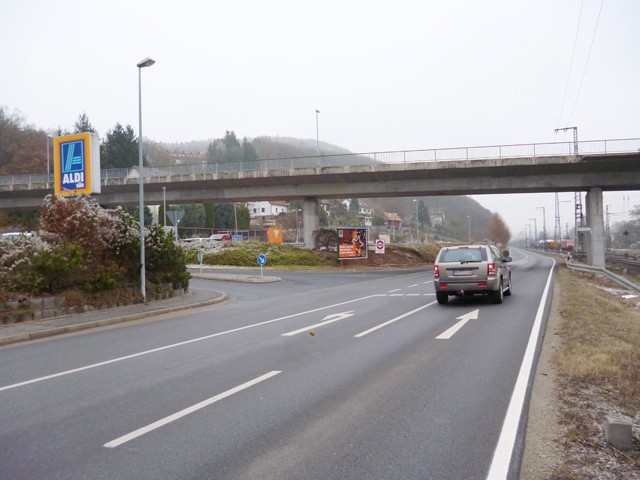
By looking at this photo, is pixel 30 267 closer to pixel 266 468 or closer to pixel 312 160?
pixel 266 468

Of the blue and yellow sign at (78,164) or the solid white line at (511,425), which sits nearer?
the solid white line at (511,425)

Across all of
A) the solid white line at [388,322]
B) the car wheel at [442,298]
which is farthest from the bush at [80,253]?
the car wheel at [442,298]

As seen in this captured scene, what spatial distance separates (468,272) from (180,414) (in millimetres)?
10738

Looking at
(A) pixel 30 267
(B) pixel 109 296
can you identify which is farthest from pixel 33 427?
(B) pixel 109 296

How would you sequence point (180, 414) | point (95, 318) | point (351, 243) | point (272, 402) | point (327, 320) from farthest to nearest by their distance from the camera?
point (351, 243) → point (95, 318) → point (327, 320) → point (272, 402) → point (180, 414)

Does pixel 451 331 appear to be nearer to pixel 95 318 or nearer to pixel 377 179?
pixel 95 318

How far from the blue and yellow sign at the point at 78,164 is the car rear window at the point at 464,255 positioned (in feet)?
37.6

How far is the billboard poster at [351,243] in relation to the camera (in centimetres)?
3875

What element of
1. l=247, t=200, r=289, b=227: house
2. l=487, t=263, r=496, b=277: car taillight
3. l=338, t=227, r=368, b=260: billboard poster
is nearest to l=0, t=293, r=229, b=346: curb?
→ l=487, t=263, r=496, b=277: car taillight

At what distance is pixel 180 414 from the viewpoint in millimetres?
5363

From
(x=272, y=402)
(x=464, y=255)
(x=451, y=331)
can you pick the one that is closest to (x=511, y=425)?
(x=272, y=402)

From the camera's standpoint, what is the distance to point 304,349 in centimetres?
879

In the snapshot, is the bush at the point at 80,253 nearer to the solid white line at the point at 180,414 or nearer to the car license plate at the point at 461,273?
the solid white line at the point at 180,414

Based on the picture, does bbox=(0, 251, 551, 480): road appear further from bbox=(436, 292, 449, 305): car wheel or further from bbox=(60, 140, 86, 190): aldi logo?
bbox=(60, 140, 86, 190): aldi logo
